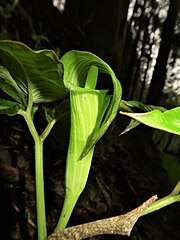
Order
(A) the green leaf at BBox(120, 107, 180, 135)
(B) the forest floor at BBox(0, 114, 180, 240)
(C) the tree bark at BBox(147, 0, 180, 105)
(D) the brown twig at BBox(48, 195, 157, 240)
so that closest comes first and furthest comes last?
1. (A) the green leaf at BBox(120, 107, 180, 135)
2. (D) the brown twig at BBox(48, 195, 157, 240)
3. (B) the forest floor at BBox(0, 114, 180, 240)
4. (C) the tree bark at BBox(147, 0, 180, 105)

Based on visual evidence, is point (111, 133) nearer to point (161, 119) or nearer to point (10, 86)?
point (10, 86)

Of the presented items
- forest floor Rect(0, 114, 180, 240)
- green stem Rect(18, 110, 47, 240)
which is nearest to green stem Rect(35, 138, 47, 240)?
green stem Rect(18, 110, 47, 240)

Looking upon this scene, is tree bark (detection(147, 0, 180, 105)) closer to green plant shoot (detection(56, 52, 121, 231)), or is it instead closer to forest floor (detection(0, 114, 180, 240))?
forest floor (detection(0, 114, 180, 240))

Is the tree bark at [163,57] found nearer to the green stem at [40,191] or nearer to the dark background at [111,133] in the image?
the dark background at [111,133]

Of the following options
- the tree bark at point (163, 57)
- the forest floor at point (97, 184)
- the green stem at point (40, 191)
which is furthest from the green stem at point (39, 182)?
the tree bark at point (163, 57)

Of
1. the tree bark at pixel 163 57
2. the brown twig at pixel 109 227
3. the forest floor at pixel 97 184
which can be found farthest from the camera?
the tree bark at pixel 163 57
